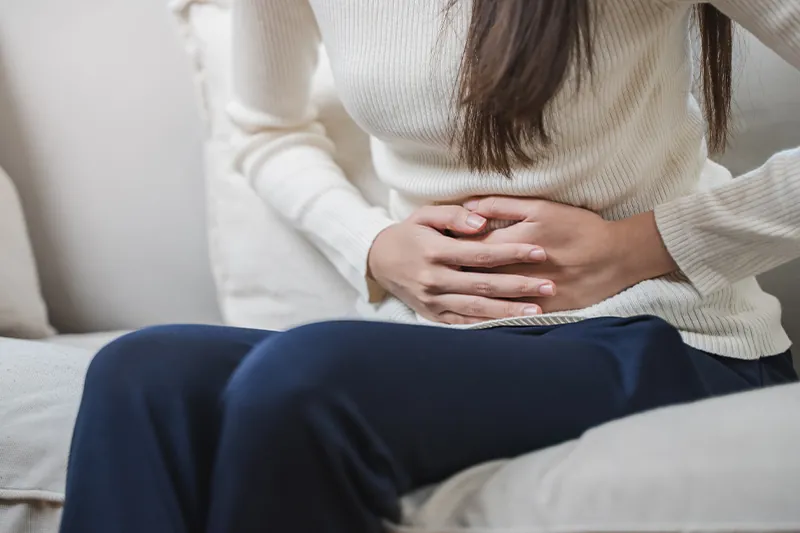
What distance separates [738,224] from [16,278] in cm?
88

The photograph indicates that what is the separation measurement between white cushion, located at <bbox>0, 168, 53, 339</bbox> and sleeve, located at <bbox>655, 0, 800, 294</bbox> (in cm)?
82

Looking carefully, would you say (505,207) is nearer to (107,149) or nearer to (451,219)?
(451,219)

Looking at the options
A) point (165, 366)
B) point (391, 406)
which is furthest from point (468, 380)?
point (165, 366)

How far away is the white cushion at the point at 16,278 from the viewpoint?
40.9 inches

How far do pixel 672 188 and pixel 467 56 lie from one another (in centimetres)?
25

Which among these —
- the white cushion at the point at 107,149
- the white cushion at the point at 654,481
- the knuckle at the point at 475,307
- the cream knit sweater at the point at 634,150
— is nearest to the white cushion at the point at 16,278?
the white cushion at the point at 107,149

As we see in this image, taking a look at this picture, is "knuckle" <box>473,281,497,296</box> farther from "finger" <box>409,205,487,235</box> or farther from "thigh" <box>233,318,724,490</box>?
"thigh" <box>233,318,724,490</box>

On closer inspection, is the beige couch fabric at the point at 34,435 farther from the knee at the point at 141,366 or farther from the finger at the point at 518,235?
the finger at the point at 518,235

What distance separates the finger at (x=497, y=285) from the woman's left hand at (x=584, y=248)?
2cm

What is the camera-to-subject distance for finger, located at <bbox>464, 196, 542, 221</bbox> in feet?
2.45

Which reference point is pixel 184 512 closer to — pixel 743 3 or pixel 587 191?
pixel 587 191

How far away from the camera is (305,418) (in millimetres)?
466

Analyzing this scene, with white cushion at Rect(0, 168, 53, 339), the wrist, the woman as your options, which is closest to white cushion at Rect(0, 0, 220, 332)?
white cushion at Rect(0, 168, 53, 339)

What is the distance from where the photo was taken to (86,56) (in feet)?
3.68
